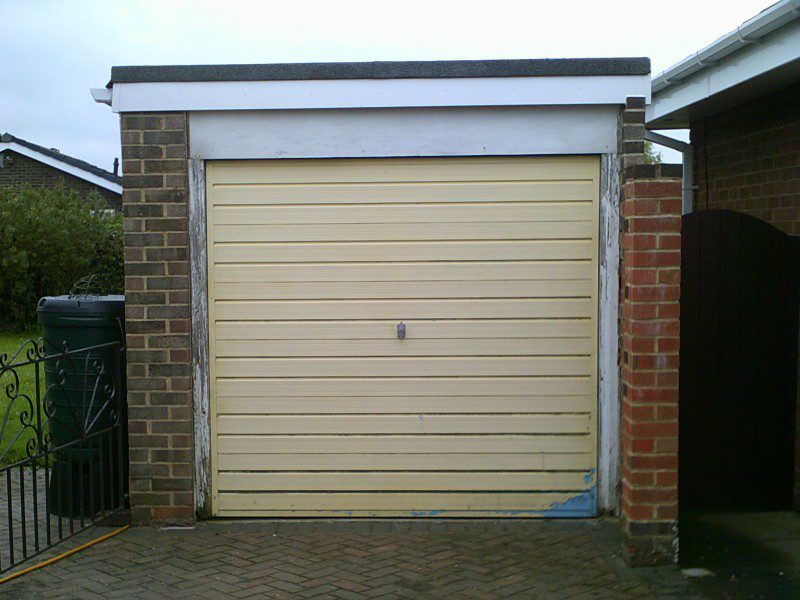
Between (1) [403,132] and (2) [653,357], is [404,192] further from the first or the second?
(2) [653,357]

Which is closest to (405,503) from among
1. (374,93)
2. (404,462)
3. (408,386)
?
(404,462)

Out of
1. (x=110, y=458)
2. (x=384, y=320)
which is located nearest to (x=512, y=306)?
(x=384, y=320)

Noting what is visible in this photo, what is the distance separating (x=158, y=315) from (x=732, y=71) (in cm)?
448

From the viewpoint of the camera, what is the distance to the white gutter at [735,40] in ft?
18.4

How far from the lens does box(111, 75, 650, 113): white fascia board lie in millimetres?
5883

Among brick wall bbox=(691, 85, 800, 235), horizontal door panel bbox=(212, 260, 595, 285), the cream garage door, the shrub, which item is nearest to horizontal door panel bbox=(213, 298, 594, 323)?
the cream garage door

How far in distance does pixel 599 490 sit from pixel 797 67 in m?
3.13

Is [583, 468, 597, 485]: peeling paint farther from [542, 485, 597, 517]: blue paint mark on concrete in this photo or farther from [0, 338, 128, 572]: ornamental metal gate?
[0, 338, 128, 572]: ornamental metal gate

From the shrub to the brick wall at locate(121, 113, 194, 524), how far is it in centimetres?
1227

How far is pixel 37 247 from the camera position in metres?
18.6

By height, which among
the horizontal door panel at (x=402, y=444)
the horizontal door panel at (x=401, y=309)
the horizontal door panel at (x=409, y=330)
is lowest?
the horizontal door panel at (x=402, y=444)

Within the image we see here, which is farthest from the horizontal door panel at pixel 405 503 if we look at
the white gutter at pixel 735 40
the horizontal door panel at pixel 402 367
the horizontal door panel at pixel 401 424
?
the white gutter at pixel 735 40

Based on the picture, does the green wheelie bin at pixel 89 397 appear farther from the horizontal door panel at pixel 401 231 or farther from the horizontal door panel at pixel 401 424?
the horizontal door panel at pixel 401 231

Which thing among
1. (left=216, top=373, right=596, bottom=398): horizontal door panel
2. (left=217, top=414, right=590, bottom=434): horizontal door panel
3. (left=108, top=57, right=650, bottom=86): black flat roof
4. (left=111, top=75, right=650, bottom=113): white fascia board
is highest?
(left=108, top=57, right=650, bottom=86): black flat roof
